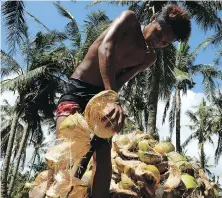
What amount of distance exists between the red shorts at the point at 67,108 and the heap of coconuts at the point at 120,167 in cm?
27

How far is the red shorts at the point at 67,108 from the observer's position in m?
2.42

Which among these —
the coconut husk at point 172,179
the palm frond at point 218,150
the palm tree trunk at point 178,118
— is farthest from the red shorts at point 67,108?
the palm frond at point 218,150

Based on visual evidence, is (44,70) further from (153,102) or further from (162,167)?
(162,167)

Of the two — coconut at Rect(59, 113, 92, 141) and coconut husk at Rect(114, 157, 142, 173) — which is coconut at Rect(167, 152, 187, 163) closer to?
coconut husk at Rect(114, 157, 142, 173)

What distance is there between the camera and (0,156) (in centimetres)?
2736

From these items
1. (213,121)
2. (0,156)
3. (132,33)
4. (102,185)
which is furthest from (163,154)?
(0,156)

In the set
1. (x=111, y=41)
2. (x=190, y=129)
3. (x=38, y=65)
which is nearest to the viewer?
(x=111, y=41)

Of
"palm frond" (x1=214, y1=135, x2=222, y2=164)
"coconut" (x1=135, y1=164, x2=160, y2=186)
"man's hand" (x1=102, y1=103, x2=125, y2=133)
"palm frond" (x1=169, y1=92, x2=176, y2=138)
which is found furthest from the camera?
"palm frond" (x1=214, y1=135, x2=222, y2=164)

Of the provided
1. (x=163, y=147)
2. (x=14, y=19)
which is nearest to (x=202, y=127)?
(x=14, y=19)

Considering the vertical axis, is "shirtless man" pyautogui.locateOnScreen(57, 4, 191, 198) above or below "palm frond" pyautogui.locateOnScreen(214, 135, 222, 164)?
below

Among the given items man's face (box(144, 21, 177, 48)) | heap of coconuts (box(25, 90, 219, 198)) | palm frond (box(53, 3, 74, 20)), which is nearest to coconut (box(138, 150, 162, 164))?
heap of coconuts (box(25, 90, 219, 198))

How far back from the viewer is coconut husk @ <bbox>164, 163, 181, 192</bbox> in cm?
272

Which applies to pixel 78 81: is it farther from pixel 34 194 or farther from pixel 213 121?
pixel 213 121

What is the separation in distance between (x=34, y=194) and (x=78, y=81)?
82cm
